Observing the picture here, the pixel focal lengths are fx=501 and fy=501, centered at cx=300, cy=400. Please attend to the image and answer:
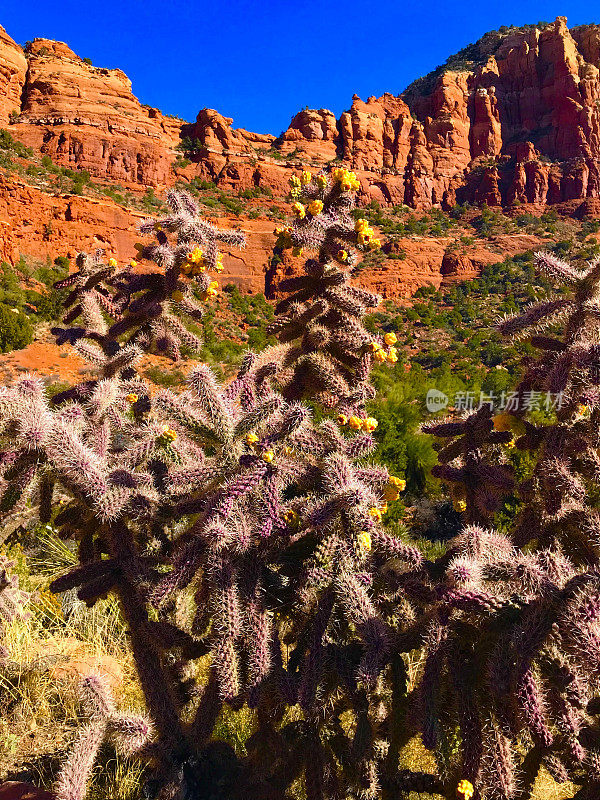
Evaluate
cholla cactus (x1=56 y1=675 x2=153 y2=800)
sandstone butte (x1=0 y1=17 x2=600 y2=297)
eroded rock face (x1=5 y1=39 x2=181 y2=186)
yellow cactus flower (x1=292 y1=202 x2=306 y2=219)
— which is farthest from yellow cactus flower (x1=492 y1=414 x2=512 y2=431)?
eroded rock face (x1=5 y1=39 x2=181 y2=186)

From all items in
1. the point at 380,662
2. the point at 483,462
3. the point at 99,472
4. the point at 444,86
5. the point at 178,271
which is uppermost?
the point at 444,86

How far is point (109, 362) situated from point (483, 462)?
2541mm

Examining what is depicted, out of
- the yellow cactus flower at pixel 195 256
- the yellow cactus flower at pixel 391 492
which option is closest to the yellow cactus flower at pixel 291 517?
the yellow cactus flower at pixel 391 492

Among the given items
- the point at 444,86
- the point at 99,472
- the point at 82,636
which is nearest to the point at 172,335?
the point at 99,472

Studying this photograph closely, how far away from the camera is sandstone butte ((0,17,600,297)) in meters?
45.5

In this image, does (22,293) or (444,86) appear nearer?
(22,293)

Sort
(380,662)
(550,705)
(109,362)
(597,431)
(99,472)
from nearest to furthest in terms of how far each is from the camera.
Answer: (550,705), (380,662), (99,472), (597,431), (109,362)

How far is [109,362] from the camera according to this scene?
3.39 meters

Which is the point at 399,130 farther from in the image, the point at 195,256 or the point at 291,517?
the point at 291,517

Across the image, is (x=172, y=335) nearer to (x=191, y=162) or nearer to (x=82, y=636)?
(x=82, y=636)

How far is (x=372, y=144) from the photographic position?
6469cm

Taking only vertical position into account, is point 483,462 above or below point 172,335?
below

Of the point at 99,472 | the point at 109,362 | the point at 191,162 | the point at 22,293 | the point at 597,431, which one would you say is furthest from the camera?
the point at 191,162

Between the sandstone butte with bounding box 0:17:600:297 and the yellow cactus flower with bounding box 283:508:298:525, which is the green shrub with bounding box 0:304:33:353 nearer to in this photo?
the sandstone butte with bounding box 0:17:600:297
